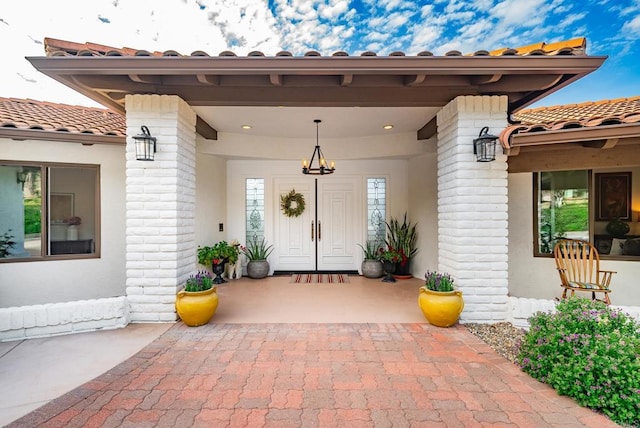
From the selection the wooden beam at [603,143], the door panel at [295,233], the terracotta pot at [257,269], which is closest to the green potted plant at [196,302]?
the terracotta pot at [257,269]

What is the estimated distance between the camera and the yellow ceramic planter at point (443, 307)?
128 inches

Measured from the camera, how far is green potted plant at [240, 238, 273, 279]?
593 cm

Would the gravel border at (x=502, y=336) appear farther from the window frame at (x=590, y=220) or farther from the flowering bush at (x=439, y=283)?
the window frame at (x=590, y=220)

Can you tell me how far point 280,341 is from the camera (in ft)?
9.77

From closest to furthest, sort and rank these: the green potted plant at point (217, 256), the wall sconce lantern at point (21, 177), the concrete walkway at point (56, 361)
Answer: the concrete walkway at point (56, 361), the wall sconce lantern at point (21, 177), the green potted plant at point (217, 256)

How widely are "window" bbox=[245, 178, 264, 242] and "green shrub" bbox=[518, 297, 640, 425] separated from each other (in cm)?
505

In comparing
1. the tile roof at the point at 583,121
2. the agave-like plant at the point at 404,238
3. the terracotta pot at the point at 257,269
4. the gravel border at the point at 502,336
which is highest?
the tile roof at the point at 583,121

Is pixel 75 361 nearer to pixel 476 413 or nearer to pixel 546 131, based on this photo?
pixel 476 413

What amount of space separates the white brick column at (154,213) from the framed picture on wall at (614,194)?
6350mm

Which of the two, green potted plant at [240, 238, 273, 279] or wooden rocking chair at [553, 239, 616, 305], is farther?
green potted plant at [240, 238, 273, 279]

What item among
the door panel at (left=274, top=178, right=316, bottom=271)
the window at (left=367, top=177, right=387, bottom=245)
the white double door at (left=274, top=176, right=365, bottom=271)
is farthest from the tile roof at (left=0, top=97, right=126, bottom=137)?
the window at (left=367, top=177, right=387, bottom=245)

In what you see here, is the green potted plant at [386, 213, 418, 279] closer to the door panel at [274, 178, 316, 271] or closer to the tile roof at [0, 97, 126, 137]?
the door panel at [274, 178, 316, 271]

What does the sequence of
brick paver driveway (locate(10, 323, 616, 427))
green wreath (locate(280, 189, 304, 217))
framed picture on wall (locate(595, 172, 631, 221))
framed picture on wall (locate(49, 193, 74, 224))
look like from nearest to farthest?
brick paver driveway (locate(10, 323, 616, 427)) < framed picture on wall (locate(49, 193, 74, 224)) < framed picture on wall (locate(595, 172, 631, 221)) < green wreath (locate(280, 189, 304, 217))

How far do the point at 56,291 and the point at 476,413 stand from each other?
536 centimetres
